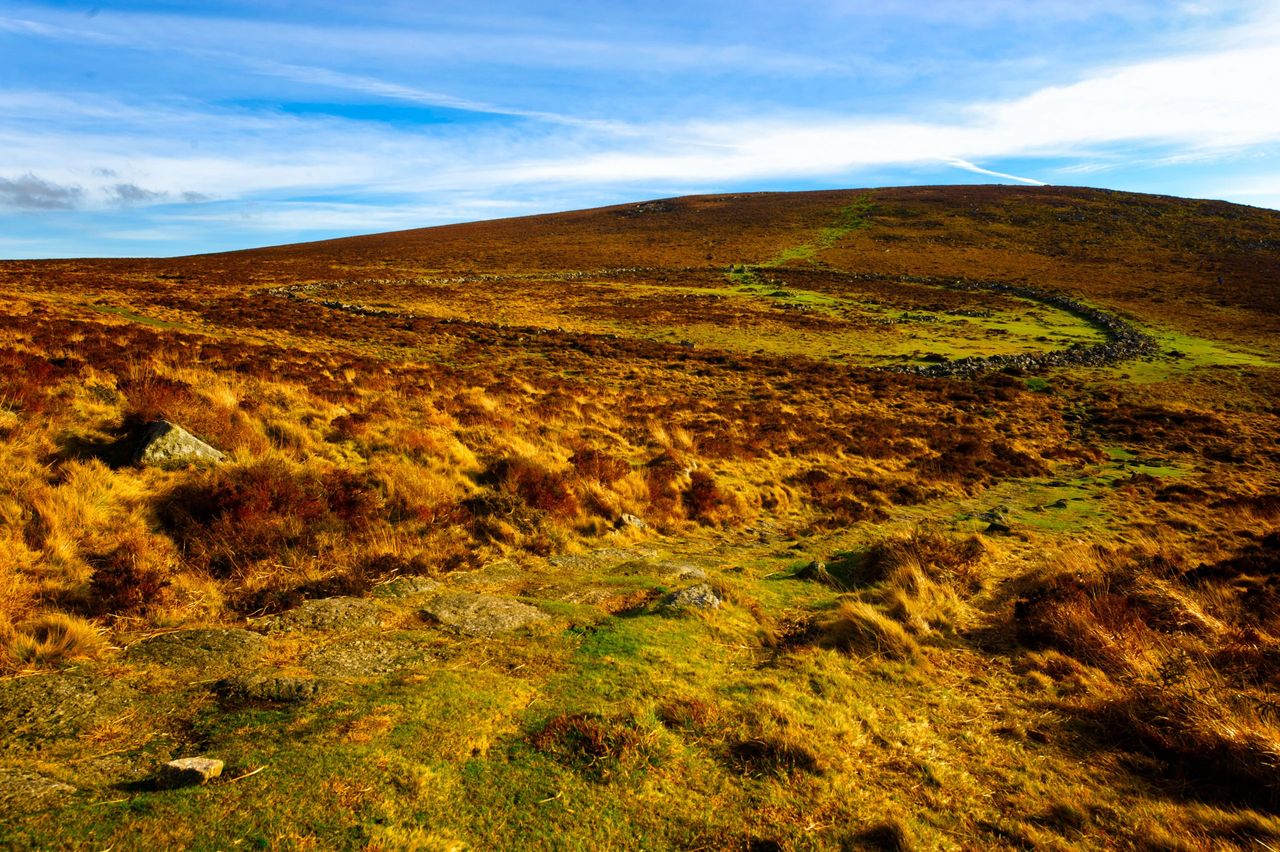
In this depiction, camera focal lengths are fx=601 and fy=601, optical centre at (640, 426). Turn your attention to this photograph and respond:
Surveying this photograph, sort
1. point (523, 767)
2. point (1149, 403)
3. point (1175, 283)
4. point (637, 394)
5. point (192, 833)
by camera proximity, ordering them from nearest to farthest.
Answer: point (192, 833), point (523, 767), point (637, 394), point (1149, 403), point (1175, 283)

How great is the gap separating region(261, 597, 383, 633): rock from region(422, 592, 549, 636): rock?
557 millimetres

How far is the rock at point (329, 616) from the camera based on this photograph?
5691 mm

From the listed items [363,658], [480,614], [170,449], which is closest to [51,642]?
[363,658]

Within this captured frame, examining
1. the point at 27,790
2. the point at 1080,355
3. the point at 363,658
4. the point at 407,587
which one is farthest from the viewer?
the point at 1080,355

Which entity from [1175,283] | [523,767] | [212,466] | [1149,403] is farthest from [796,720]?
[1175,283]

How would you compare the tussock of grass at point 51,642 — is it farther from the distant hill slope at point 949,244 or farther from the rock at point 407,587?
the distant hill slope at point 949,244

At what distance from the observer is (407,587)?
691cm

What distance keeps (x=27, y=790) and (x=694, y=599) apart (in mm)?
5481

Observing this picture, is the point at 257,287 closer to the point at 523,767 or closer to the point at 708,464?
the point at 708,464

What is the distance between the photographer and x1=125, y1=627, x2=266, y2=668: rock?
487 cm

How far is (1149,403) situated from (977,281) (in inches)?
1812

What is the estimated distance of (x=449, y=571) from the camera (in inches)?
300

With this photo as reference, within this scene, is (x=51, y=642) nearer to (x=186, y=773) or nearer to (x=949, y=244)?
(x=186, y=773)

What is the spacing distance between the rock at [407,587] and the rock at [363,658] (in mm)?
1166
